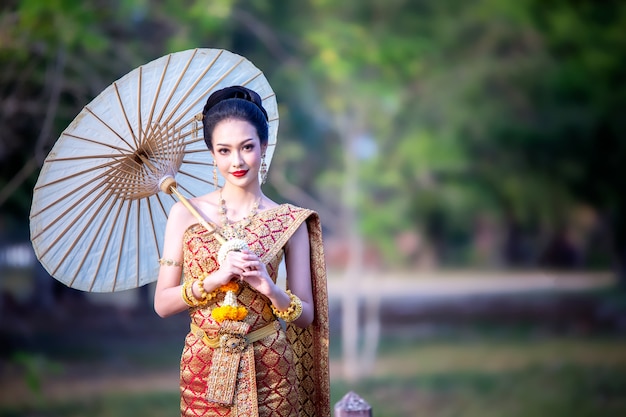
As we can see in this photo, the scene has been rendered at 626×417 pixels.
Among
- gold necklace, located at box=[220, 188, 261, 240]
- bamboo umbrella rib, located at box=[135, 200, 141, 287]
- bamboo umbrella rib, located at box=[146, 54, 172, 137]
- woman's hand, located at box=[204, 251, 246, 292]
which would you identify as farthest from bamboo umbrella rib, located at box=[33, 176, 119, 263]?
woman's hand, located at box=[204, 251, 246, 292]

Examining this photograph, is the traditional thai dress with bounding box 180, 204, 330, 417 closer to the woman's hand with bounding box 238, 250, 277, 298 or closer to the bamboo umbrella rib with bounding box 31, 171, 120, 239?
the woman's hand with bounding box 238, 250, 277, 298

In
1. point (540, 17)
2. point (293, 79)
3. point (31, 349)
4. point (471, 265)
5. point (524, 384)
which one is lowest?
point (524, 384)

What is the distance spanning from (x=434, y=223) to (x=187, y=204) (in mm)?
4602

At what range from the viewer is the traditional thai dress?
1.80 m

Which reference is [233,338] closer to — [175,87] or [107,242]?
[107,242]

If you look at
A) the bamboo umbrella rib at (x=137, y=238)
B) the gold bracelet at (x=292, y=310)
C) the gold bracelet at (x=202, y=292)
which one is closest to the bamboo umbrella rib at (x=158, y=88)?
the bamboo umbrella rib at (x=137, y=238)

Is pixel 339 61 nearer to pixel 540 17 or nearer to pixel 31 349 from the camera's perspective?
pixel 540 17

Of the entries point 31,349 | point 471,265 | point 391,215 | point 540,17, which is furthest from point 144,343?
point 540,17

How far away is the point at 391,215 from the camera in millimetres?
6246

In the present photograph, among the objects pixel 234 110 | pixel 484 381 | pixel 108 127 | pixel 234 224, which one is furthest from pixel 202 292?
pixel 484 381

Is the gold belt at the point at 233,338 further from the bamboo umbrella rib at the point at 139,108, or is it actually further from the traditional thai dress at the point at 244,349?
the bamboo umbrella rib at the point at 139,108

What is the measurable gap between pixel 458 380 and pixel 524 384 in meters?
0.49

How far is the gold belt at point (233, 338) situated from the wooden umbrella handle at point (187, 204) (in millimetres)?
209

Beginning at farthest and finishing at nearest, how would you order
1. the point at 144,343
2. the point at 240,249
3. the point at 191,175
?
the point at 144,343 → the point at 191,175 → the point at 240,249
